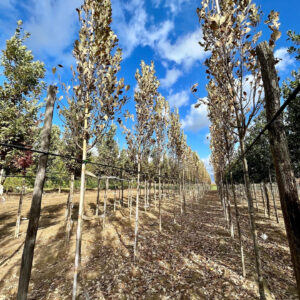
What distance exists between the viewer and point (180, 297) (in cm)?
505

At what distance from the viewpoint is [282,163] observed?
2.35m

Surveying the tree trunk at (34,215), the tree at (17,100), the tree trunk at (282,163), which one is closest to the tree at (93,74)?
the tree trunk at (34,215)

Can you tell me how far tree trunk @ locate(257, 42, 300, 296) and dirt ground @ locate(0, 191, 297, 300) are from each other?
4069 millimetres

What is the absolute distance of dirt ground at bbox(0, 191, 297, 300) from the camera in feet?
17.5

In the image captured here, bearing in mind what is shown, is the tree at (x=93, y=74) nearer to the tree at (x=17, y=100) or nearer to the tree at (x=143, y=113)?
the tree at (x=143, y=113)

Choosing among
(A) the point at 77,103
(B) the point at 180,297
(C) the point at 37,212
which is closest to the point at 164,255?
(B) the point at 180,297

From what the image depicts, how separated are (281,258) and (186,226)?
20.8 ft

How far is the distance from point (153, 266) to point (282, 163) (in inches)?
272

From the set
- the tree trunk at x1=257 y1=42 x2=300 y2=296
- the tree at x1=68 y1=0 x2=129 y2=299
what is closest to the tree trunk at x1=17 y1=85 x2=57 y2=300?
the tree at x1=68 y1=0 x2=129 y2=299

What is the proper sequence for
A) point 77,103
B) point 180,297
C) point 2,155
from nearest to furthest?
point 77,103 → point 180,297 → point 2,155

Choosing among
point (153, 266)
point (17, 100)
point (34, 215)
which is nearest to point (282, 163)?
point (34, 215)

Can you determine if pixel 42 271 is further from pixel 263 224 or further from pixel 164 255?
pixel 263 224

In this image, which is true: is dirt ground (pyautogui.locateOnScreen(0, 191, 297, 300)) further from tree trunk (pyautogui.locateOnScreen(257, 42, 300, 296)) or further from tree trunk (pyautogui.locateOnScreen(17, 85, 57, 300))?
tree trunk (pyautogui.locateOnScreen(257, 42, 300, 296))

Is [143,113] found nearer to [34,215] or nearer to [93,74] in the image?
[93,74]
